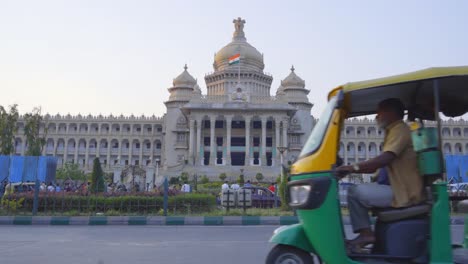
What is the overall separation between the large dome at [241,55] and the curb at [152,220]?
45.1 m

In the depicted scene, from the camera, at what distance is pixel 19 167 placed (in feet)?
64.7

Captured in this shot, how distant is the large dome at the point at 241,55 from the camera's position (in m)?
56.5

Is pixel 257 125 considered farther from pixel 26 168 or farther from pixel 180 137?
pixel 26 168

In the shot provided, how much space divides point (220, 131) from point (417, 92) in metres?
44.7

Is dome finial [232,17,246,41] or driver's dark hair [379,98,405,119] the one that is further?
dome finial [232,17,246,41]

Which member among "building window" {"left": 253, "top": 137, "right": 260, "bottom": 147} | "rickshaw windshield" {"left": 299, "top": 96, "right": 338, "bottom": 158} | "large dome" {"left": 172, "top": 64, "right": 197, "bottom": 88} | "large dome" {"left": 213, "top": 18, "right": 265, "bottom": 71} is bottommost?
"rickshaw windshield" {"left": 299, "top": 96, "right": 338, "bottom": 158}

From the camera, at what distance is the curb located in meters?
10.9

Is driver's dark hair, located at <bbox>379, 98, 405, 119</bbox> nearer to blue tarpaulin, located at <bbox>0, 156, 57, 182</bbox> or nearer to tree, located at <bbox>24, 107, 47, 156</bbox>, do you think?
blue tarpaulin, located at <bbox>0, 156, 57, 182</bbox>

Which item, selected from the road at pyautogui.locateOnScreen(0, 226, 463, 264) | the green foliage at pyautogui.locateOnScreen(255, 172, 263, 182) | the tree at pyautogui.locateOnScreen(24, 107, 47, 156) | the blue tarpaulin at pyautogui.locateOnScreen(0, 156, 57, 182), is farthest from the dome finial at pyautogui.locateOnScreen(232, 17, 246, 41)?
the road at pyautogui.locateOnScreen(0, 226, 463, 264)

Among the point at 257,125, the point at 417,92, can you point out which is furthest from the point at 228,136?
the point at 417,92

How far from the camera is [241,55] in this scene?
56250mm

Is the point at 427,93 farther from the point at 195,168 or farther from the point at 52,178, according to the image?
the point at 195,168

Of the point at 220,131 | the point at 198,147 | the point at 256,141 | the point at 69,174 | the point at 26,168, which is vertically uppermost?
the point at 220,131

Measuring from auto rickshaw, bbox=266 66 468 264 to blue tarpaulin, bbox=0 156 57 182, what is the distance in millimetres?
18900
